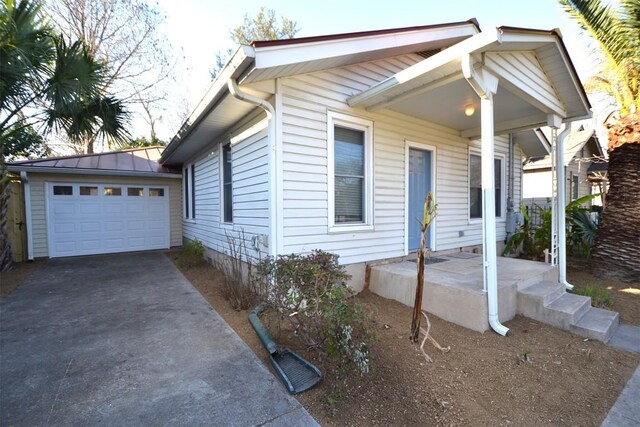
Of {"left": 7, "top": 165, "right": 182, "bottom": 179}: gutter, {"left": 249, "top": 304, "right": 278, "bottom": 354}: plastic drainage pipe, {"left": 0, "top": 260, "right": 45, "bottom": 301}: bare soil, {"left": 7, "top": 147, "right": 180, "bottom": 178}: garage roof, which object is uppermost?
{"left": 7, "top": 147, "right": 180, "bottom": 178}: garage roof

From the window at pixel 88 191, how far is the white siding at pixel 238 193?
3337 mm

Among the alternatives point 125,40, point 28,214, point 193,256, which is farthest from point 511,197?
point 125,40

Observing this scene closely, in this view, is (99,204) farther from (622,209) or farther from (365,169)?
(622,209)

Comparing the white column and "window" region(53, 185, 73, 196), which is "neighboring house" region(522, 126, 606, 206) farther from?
"window" region(53, 185, 73, 196)

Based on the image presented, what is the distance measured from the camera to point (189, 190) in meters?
9.75

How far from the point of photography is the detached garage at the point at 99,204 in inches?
343

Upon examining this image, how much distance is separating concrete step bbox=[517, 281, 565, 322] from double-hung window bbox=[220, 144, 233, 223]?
5.28 meters

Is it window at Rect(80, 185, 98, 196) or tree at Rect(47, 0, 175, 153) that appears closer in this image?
window at Rect(80, 185, 98, 196)

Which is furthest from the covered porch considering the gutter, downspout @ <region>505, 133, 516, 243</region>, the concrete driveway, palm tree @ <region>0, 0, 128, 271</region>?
the gutter

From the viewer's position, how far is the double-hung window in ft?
21.4

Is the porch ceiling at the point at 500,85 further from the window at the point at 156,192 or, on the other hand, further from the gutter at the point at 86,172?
the window at the point at 156,192

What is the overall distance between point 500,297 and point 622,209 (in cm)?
456

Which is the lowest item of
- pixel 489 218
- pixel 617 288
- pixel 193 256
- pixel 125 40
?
pixel 617 288

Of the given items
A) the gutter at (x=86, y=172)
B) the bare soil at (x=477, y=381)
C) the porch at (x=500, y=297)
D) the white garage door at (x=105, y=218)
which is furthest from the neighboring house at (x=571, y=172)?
the white garage door at (x=105, y=218)
